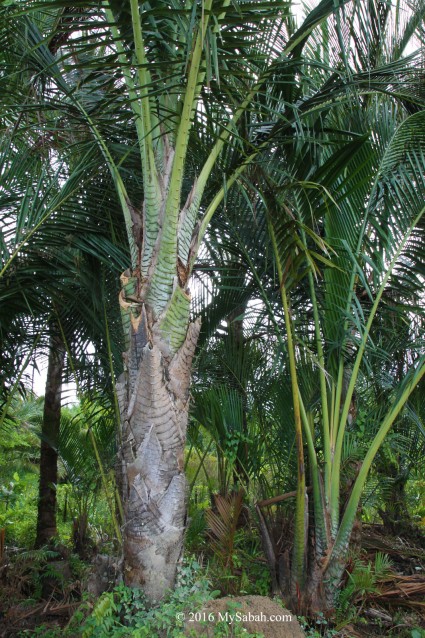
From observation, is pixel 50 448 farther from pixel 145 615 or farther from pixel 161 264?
pixel 161 264

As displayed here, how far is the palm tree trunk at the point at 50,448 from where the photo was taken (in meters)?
4.80

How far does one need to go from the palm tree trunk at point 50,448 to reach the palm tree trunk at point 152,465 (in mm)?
2116

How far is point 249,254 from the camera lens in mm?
3838

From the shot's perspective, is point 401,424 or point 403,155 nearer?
point 403,155

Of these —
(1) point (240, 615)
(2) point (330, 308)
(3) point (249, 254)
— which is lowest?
(1) point (240, 615)

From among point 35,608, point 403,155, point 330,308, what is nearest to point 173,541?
Result: point 35,608

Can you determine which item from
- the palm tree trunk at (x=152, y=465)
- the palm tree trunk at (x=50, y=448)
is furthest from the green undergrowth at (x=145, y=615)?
the palm tree trunk at (x=50, y=448)

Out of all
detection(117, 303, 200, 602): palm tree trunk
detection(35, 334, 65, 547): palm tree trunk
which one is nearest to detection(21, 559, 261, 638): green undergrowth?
detection(117, 303, 200, 602): palm tree trunk

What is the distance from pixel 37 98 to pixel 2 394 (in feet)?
7.07

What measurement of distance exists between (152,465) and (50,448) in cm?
260

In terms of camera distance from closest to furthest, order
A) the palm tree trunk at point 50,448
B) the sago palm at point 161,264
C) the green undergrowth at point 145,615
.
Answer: the green undergrowth at point 145,615, the sago palm at point 161,264, the palm tree trunk at point 50,448

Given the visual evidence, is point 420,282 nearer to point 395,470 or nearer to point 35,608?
point 395,470

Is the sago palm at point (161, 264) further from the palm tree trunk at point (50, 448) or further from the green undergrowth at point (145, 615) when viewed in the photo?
the palm tree trunk at point (50, 448)

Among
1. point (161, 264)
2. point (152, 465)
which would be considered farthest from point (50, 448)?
point (161, 264)
